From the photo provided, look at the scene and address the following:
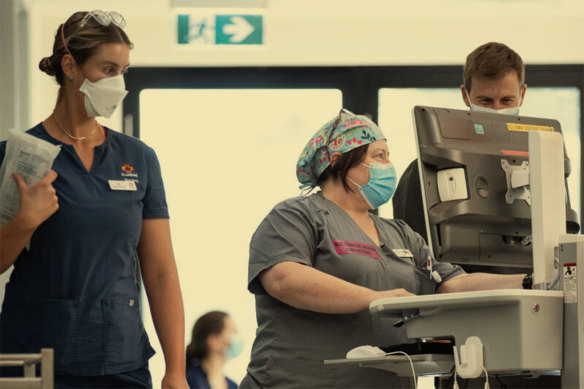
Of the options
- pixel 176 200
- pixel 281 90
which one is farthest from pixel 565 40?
pixel 176 200

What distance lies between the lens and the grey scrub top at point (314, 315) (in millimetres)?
2051

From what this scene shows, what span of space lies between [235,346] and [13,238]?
3.03m

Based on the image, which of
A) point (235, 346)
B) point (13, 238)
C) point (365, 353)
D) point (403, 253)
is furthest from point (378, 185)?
point (235, 346)

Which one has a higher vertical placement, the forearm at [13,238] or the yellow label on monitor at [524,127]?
the yellow label on monitor at [524,127]

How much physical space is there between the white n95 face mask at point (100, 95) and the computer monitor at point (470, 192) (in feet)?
2.30

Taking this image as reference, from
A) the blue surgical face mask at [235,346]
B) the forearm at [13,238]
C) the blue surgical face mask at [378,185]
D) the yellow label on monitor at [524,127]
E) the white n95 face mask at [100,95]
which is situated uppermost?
the white n95 face mask at [100,95]

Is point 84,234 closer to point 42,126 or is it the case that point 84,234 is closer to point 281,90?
point 42,126

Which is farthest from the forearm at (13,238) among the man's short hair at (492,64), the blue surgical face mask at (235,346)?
the blue surgical face mask at (235,346)

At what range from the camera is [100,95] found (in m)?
2.04

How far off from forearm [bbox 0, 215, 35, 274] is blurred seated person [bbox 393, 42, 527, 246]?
1.21 m

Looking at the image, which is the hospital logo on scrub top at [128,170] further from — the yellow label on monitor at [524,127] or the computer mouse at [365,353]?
the yellow label on monitor at [524,127]

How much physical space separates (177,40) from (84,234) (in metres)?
3.23

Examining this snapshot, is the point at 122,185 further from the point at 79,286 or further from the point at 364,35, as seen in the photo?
the point at 364,35

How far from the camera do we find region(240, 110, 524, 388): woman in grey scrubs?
6.61 ft
